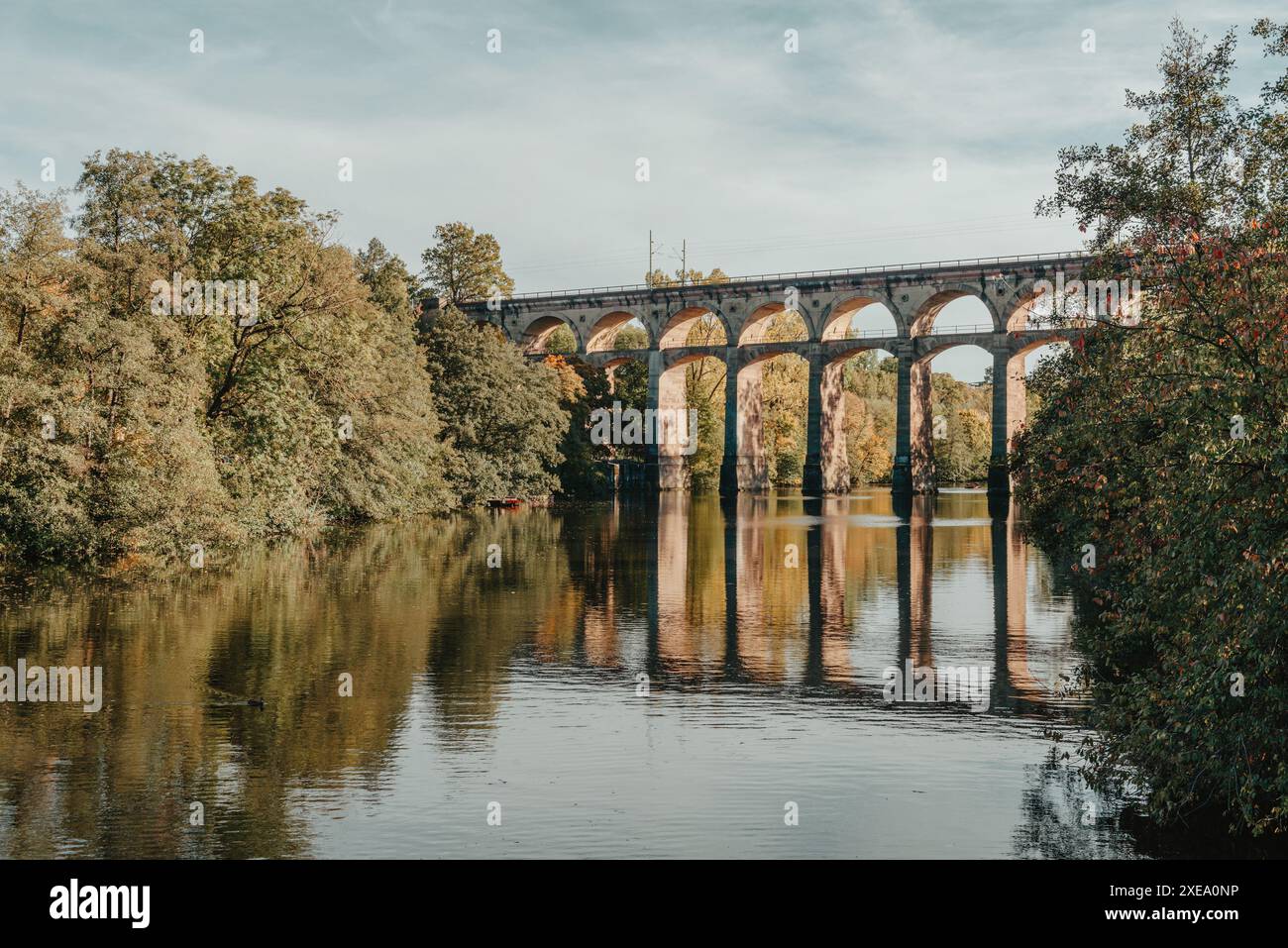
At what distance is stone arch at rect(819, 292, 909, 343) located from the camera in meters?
75.2

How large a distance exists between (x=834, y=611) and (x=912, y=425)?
51.3 m

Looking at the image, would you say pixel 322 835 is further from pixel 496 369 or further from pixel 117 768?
pixel 496 369

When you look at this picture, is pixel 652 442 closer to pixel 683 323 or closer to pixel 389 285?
pixel 683 323

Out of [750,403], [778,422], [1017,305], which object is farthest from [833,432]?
[1017,305]

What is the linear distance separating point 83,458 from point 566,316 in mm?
61322

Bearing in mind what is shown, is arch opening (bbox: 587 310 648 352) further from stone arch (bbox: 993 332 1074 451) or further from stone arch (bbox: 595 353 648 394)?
stone arch (bbox: 993 332 1074 451)

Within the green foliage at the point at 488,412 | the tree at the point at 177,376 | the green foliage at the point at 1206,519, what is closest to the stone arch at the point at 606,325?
the green foliage at the point at 488,412

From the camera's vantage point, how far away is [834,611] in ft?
Result: 80.5

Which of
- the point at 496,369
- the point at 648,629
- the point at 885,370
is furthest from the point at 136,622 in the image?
the point at 885,370

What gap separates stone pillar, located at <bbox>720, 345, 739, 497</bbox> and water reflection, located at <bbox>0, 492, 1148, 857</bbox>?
162ft

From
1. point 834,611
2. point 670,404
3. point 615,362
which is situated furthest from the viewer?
point 615,362

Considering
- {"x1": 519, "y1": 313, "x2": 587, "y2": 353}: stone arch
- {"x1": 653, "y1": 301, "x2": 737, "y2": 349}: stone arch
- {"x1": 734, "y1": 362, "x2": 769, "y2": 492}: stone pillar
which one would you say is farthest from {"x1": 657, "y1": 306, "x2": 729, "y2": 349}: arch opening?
{"x1": 519, "y1": 313, "x2": 587, "y2": 353}: stone arch

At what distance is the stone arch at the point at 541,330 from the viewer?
86750mm

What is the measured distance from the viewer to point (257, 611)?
76.2 ft
